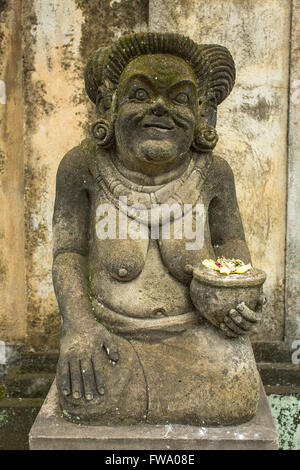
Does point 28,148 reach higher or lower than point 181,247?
higher

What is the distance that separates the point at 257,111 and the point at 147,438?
98.9 inches

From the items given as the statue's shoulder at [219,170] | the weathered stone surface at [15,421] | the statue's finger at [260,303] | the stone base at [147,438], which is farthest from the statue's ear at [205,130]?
the weathered stone surface at [15,421]

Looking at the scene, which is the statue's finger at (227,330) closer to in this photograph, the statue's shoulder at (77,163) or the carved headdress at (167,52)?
the carved headdress at (167,52)

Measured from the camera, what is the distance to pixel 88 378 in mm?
2379

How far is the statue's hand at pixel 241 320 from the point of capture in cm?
237

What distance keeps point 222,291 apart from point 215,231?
2.09ft

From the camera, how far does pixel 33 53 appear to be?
395 centimetres

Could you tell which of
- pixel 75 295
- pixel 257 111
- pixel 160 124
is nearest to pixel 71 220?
pixel 75 295

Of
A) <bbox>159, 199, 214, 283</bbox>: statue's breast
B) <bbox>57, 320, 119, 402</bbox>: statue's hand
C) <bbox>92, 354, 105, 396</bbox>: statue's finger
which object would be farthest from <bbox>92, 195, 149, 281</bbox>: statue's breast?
<bbox>92, 354, 105, 396</bbox>: statue's finger

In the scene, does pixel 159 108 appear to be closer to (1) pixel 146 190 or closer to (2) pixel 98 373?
(1) pixel 146 190

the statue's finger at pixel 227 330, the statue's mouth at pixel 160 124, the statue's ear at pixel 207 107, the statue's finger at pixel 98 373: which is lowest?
the statue's finger at pixel 98 373
